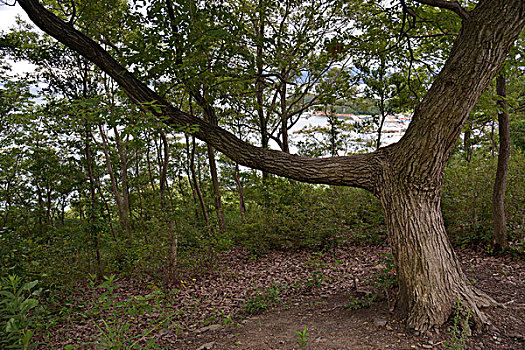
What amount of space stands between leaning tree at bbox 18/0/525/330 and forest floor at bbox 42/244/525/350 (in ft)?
0.71

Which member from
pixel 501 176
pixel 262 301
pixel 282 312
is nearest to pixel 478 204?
pixel 501 176

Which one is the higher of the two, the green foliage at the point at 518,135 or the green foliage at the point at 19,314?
the green foliage at the point at 518,135

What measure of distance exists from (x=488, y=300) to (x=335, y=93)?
5673mm

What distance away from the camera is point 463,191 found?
476 cm

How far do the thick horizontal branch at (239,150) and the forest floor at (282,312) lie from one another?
989 millimetres

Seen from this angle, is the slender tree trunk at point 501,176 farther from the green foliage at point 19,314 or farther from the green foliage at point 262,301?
the green foliage at point 19,314

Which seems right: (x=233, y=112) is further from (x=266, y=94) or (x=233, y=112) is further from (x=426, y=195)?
A: (x=426, y=195)

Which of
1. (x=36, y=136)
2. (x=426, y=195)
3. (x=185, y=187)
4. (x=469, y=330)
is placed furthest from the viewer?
(x=185, y=187)

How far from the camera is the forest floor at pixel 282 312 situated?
2396 millimetres

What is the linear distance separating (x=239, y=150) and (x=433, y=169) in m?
1.87

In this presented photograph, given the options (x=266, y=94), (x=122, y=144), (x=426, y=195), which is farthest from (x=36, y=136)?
(x=426, y=195)

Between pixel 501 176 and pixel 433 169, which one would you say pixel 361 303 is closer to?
pixel 433 169

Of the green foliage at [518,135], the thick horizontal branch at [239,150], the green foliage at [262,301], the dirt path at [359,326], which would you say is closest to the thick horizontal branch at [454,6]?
the thick horizontal branch at [239,150]

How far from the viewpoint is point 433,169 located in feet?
8.66
